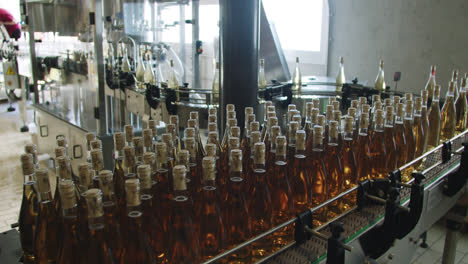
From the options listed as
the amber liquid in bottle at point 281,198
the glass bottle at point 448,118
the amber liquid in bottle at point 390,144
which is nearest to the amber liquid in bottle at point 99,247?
the amber liquid in bottle at point 281,198

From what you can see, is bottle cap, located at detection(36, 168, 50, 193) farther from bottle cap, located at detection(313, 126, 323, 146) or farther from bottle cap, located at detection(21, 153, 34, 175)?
bottle cap, located at detection(313, 126, 323, 146)

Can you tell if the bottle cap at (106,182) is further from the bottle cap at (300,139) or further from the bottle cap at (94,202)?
the bottle cap at (300,139)

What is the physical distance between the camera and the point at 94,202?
56 centimetres

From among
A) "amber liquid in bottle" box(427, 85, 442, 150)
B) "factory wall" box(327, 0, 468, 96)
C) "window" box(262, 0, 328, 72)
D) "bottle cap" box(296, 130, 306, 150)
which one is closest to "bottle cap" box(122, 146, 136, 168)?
"bottle cap" box(296, 130, 306, 150)

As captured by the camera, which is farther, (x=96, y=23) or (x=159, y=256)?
(x=96, y=23)

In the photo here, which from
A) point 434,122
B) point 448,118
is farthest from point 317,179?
point 448,118

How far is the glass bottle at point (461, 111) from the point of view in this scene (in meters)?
1.67

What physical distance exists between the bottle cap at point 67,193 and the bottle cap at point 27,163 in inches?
4.4

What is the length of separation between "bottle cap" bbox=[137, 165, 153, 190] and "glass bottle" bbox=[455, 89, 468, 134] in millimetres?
1537

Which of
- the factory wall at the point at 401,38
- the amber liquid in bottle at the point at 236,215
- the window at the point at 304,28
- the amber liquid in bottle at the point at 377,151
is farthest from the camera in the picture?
the window at the point at 304,28

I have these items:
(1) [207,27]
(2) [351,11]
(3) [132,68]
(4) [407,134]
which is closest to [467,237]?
(4) [407,134]

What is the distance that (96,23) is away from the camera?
261cm

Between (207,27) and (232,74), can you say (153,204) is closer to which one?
(232,74)

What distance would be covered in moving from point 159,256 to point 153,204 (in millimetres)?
96
